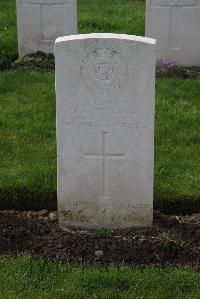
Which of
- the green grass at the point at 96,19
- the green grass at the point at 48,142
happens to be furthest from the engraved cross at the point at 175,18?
the green grass at the point at 48,142

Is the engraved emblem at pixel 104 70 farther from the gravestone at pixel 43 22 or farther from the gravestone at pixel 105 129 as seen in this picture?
the gravestone at pixel 43 22

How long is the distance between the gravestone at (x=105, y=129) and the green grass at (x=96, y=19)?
440 cm

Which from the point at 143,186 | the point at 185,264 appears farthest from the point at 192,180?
the point at 185,264

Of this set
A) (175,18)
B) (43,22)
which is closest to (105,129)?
(175,18)

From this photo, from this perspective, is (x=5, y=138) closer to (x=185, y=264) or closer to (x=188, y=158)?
(x=188, y=158)

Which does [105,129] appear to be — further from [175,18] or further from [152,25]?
[175,18]

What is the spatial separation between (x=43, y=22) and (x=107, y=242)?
5.32m

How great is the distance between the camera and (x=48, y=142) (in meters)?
6.42

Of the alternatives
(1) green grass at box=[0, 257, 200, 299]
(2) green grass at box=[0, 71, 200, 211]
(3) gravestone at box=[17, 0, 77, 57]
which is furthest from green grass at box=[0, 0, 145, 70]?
(1) green grass at box=[0, 257, 200, 299]

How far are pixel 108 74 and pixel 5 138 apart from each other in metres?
2.03

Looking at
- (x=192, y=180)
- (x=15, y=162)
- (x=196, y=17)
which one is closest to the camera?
(x=192, y=180)

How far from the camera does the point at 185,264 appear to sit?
4.55m

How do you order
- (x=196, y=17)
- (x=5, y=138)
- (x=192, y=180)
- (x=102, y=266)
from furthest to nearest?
1. (x=196, y=17)
2. (x=5, y=138)
3. (x=192, y=180)
4. (x=102, y=266)

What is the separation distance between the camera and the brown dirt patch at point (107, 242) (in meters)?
4.63
